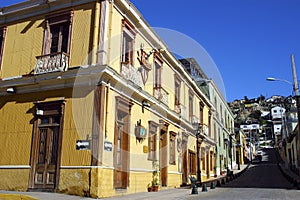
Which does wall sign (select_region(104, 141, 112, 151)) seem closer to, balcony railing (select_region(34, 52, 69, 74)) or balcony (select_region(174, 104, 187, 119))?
balcony railing (select_region(34, 52, 69, 74))

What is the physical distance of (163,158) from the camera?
1741 centimetres

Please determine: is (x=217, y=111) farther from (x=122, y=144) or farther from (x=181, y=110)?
(x=122, y=144)

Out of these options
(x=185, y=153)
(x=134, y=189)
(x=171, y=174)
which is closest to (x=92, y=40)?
(x=134, y=189)

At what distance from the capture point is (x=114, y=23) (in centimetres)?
1252

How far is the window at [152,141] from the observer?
608 inches

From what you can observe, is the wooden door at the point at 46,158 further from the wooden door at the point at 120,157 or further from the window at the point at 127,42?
the window at the point at 127,42

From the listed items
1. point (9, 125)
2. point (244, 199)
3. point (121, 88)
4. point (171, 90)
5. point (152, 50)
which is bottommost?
point (244, 199)

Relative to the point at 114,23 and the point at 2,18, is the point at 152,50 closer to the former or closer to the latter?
the point at 114,23

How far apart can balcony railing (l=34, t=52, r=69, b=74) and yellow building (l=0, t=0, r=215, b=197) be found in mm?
39

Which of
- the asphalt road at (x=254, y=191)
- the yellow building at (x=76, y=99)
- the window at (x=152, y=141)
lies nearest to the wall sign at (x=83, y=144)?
the yellow building at (x=76, y=99)

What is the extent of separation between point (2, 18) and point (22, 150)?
6483mm

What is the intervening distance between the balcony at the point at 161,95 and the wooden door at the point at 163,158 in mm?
1758

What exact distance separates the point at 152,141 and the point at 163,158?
75.3 inches

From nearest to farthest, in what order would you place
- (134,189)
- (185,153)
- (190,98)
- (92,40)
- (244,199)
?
(244,199)
(92,40)
(134,189)
(185,153)
(190,98)
